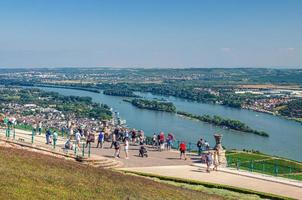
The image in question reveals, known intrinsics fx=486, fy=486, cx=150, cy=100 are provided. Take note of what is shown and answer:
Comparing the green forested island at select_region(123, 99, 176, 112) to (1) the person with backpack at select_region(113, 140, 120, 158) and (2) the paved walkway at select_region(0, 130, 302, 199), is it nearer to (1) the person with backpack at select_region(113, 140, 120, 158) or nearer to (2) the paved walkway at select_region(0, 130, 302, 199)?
(2) the paved walkway at select_region(0, 130, 302, 199)

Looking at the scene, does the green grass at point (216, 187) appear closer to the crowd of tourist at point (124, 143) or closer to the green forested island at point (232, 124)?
the crowd of tourist at point (124, 143)

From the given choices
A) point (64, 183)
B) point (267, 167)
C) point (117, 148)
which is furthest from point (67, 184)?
point (267, 167)

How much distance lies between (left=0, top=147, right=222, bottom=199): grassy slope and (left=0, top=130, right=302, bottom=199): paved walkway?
438 centimetres

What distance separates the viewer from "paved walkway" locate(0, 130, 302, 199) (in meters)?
19.3

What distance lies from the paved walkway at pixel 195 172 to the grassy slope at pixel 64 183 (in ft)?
14.4

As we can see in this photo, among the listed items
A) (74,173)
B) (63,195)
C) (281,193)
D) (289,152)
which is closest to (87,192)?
(63,195)

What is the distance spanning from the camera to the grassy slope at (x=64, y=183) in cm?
1215

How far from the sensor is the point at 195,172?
2164 centimetres

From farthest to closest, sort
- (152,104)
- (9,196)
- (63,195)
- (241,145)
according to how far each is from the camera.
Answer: (152,104) → (241,145) → (63,195) → (9,196)

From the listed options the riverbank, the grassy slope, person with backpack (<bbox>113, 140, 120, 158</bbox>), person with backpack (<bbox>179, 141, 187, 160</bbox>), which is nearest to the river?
the riverbank

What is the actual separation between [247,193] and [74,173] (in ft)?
21.9

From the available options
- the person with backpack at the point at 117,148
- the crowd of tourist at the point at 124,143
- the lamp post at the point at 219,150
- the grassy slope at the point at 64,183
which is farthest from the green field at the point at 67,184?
the person with backpack at the point at 117,148

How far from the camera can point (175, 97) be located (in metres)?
170

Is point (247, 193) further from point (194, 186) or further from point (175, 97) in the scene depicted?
point (175, 97)
